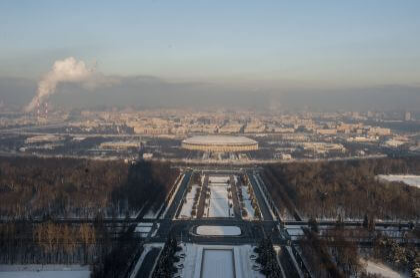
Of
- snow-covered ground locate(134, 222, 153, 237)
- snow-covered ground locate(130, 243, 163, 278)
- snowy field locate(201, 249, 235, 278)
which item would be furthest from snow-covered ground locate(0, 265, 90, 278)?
snow-covered ground locate(134, 222, 153, 237)

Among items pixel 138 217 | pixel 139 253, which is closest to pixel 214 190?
pixel 138 217

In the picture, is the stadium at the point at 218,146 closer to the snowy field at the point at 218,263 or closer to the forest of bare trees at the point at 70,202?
the forest of bare trees at the point at 70,202

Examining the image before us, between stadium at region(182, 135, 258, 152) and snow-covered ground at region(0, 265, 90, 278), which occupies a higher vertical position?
stadium at region(182, 135, 258, 152)

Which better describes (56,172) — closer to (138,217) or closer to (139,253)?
(138,217)

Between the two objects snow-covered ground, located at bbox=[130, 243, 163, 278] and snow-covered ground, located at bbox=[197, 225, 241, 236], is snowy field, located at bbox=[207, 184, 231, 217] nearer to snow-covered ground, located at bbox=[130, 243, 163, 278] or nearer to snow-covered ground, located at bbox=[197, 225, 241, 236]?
snow-covered ground, located at bbox=[197, 225, 241, 236]

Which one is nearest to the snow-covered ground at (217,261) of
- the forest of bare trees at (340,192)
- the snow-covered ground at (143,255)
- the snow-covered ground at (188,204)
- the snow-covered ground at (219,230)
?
the snow-covered ground at (143,255)
